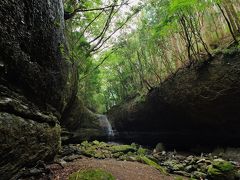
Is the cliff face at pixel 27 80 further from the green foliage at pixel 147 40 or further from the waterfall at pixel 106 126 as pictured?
the waterfall at pixel 106 126

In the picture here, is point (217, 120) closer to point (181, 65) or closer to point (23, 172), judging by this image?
point (181, 65)

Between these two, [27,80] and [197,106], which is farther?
[197,106]

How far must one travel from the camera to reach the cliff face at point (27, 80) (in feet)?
11.2

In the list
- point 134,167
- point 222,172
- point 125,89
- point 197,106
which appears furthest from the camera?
point 125,89

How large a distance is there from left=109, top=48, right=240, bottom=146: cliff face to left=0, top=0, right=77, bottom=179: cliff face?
621 centimetres

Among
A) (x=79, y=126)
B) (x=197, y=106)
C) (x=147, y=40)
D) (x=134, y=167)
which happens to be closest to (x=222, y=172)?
(x=134, y=167)

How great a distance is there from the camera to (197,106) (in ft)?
32.1

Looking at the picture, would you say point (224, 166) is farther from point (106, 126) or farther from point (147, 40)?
point (106, 126)

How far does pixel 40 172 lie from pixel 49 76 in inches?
104

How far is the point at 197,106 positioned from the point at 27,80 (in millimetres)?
7890

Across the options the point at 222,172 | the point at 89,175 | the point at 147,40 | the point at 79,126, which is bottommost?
the point at 222,172

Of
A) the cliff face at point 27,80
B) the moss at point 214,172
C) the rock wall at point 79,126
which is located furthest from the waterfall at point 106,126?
the moss at point 214,172

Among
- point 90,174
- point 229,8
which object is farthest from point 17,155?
point 229,8

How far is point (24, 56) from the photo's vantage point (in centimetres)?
426
